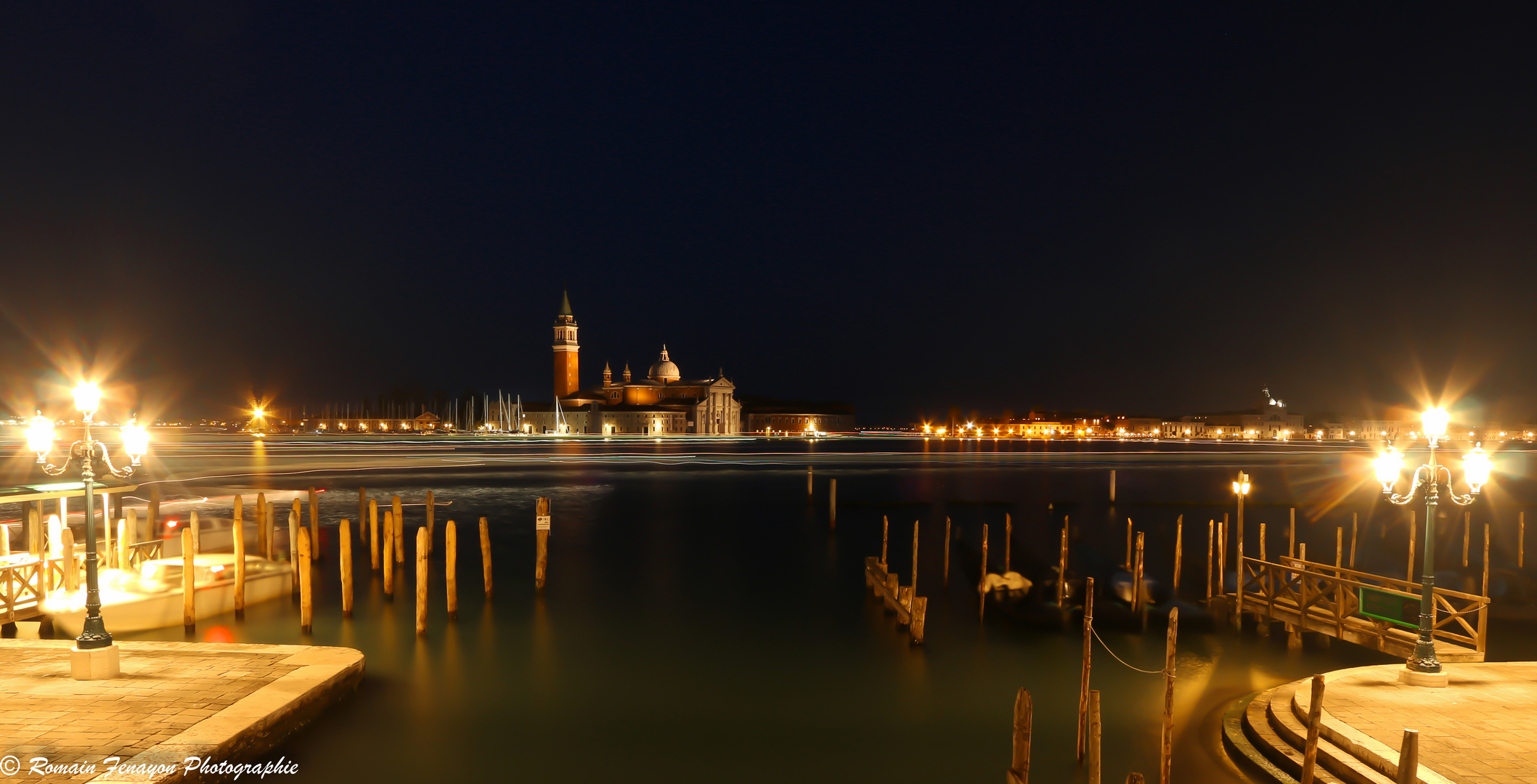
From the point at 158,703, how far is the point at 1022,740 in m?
7.14

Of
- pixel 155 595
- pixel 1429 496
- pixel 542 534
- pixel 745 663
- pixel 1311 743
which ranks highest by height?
pixel 1429 496

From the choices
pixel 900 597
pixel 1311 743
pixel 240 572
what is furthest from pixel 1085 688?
pixel 240 572

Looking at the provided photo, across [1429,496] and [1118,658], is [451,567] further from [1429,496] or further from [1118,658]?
[1429,496]

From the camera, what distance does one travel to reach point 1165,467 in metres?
48.1

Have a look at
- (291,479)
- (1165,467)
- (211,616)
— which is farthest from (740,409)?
(211,616)

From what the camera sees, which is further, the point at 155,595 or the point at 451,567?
the point at 451,567

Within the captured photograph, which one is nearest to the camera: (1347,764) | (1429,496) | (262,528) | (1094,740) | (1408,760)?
(1408,760)

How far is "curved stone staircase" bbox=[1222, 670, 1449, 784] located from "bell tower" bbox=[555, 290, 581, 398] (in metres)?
99.8

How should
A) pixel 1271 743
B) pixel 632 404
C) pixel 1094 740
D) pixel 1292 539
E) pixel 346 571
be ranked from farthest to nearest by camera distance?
pixel 632 404 → pixel 1292 539 → pixel 346 571 → pixel 1271 743 → pixel 1094 740

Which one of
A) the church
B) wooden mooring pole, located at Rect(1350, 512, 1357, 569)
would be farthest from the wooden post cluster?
the church

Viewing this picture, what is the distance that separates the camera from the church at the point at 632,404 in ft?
316

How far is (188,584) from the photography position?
11.6 meters

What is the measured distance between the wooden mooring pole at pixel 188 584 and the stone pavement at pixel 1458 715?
13.5 m

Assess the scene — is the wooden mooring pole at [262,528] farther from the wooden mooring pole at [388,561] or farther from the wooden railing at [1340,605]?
the wooden railing at [1340,605]
